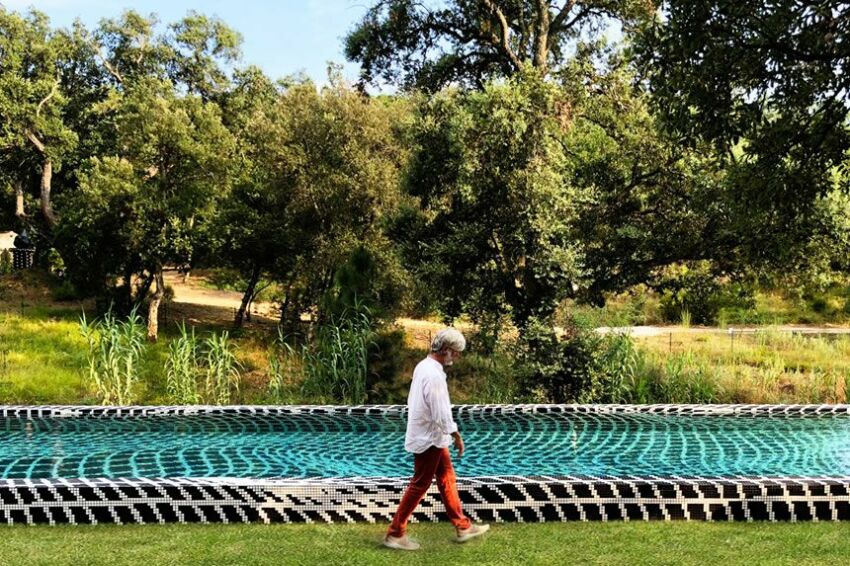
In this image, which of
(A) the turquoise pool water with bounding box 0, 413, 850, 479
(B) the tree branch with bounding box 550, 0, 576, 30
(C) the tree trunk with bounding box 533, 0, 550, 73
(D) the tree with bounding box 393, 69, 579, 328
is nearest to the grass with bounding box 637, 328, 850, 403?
(A) the turquoise pool water with bounding box 0, 413, 850, 479

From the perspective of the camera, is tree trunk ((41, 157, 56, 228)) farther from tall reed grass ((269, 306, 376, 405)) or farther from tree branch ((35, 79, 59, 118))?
tall reed grass ((269, 306, 376, 405))

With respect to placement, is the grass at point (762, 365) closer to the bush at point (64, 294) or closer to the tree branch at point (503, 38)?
the tree branch at point (503, 38)

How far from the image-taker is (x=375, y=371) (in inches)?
A: 411

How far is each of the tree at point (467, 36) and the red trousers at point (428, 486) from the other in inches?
378

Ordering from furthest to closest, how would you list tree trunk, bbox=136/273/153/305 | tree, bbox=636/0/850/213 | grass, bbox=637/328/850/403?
tree trunk, bbox=136/273/153/305 < grass, bbox=637/328/850/403 < tree, bbox=636/0/850/213

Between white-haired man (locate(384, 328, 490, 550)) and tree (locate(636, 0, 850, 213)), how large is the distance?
3.54 m

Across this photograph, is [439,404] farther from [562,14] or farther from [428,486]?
[562,14]

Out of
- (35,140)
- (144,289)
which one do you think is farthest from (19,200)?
(144,289)

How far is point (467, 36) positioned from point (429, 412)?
10.5 meters

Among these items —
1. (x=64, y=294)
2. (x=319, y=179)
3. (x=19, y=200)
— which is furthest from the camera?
(x=19, y=200)

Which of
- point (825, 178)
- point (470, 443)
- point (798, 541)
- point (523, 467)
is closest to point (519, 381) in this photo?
point (470, 443)

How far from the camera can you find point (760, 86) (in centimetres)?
651

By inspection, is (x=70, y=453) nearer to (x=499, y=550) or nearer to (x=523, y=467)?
(x=523, y=467)

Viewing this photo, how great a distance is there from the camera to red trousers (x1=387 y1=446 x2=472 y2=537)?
444cm
